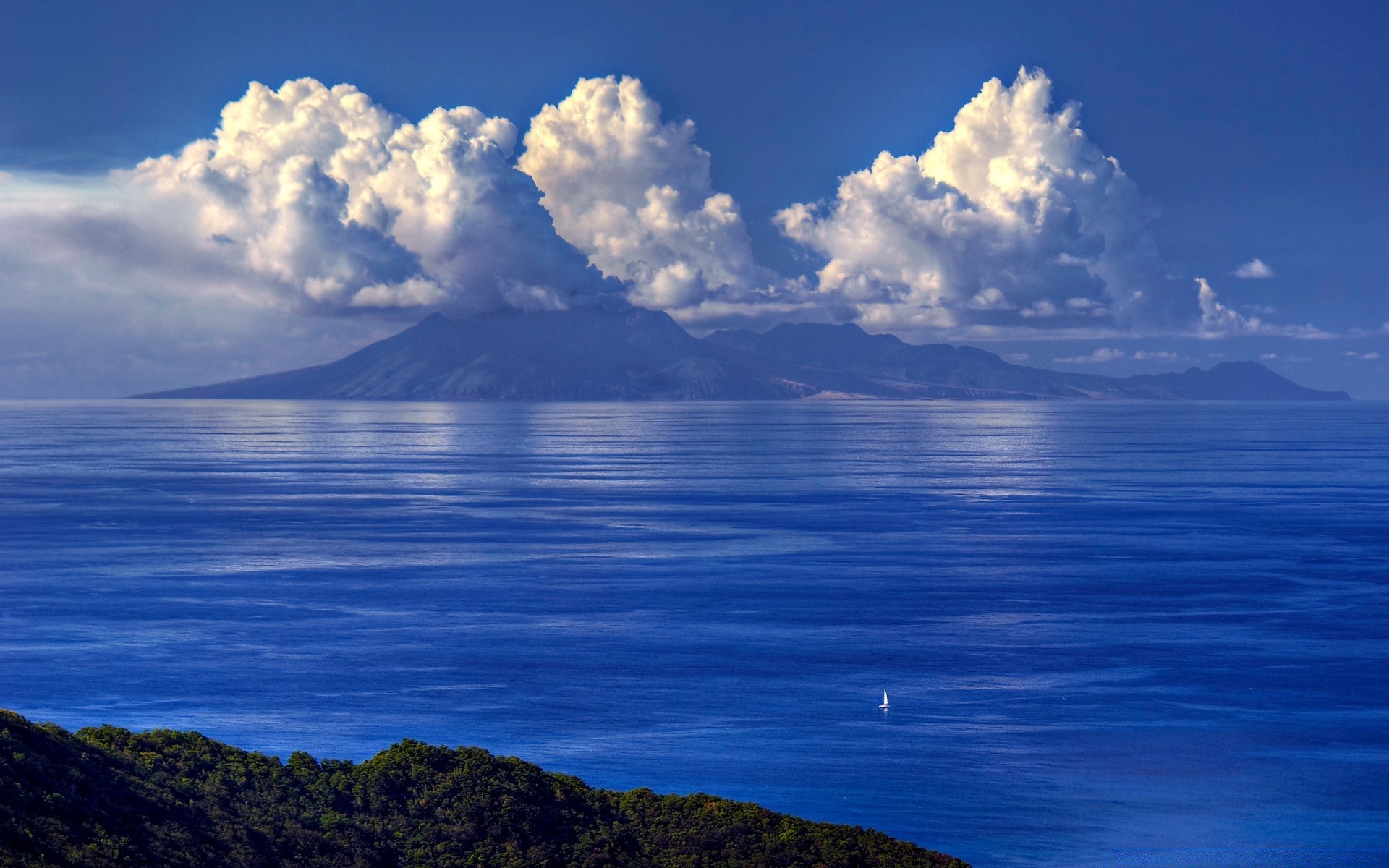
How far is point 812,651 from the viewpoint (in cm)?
5203

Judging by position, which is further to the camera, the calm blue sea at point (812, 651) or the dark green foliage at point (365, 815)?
the calm blue sea at point (812, 651)

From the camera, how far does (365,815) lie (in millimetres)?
30672

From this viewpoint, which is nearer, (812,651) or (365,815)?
(365,815)

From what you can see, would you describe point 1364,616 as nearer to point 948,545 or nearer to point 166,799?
point 948,545

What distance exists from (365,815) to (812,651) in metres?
24.6

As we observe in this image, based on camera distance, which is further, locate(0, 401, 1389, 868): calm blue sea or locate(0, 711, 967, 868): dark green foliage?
locate(0, 401, 1389, 868): calm blue sea

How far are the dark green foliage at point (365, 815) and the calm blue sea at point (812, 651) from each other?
3.84 meters

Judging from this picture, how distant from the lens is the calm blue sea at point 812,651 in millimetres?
35531

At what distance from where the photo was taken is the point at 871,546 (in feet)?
282

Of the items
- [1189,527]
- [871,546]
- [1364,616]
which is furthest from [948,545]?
[1364,616]

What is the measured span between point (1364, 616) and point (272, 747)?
48.3 metres

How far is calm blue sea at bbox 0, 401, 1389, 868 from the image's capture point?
35531mm

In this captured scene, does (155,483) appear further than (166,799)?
Yes

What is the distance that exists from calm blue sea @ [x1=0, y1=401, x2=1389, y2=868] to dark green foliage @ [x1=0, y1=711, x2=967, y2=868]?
3840 millimetres
